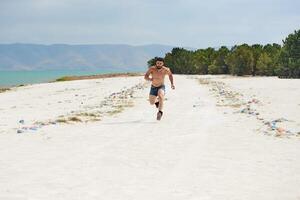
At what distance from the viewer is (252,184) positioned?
8.51 meters

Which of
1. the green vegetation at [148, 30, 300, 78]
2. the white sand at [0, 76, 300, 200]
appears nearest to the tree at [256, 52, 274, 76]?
the green vegetation at [148, 30, 300, 78]

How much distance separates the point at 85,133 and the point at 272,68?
8495 centimetres

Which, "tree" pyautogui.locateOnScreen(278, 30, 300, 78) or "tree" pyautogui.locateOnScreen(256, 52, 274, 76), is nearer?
"tree" pyautogui.locateOnScreen(278, 30, 300, 78)

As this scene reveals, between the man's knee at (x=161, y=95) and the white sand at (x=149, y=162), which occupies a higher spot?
the man's knee at (x=161, y=95)

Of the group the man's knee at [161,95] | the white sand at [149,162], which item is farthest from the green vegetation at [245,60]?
the white sand at [149,162]

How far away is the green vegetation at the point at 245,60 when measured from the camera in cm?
8431

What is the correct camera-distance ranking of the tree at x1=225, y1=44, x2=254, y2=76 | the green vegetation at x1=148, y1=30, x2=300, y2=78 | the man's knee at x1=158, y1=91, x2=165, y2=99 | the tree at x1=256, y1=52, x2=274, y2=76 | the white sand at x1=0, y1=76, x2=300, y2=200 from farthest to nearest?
the tree at x1=225, y1=44, x2=254, y2=76 → the tree at x1=256, y1=52, x2=274, y2=76 → the green vegetation at x1=148, y1=30, x2=300, y2=78 → the man's knee at x1=158, y1=91, x2=165, y2=99 → the white sand at x1=0, y1=76, x2=300, y2=200

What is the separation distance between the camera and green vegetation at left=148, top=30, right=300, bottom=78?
277 ft

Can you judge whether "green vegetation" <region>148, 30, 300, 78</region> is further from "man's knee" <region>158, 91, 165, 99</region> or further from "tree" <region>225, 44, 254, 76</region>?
"man's knee" <region>158, 91, 165, 99</region>

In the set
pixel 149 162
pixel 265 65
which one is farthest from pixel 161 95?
pixel 265 65

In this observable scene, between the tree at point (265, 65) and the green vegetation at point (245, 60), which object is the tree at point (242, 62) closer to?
the green vegetation at point (245, 60)

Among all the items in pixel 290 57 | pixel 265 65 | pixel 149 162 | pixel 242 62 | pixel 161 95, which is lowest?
pixel 149 162

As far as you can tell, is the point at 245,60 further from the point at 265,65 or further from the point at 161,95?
the point at 161,95

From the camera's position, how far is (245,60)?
100688mm
